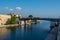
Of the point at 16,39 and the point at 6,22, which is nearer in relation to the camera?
the point at 16,39

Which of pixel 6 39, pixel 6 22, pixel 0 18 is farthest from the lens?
pixel 6 22

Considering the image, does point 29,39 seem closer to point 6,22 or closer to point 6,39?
point 6,39

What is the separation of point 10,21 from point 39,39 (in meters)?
30.3

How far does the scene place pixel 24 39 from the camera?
20.4 m

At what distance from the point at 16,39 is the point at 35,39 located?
2312mm

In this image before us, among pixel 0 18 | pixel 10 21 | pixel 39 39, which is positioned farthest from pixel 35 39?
pixel 10 21

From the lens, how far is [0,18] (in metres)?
45.2

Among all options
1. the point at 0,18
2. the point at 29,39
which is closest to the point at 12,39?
the point at 29,39

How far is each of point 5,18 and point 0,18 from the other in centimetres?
276

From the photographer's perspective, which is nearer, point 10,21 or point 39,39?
point 39,39

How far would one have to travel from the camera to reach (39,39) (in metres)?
20.8

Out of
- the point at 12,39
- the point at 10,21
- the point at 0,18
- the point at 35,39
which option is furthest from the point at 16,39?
the point at 10,21

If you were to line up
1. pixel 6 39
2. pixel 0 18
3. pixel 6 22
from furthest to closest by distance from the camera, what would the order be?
pixel 6 22 < pixel 0 18 < pixel 6 39

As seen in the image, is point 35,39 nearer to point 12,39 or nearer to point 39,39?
point 39,39
